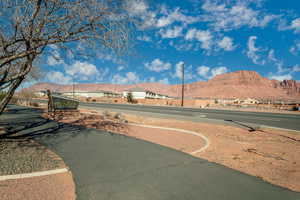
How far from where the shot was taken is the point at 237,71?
17388cm

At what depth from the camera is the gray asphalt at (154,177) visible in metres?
2.92

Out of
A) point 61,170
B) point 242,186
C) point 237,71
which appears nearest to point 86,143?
point 61,170

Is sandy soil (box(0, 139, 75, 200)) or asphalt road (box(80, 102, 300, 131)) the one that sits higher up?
asphalt road (box(80, 102, 300, 131))

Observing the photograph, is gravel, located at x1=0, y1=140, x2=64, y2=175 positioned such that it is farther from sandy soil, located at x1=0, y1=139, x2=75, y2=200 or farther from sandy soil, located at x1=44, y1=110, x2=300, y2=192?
sandy soil, located at x1=44, y1=110, x2=300, y2=192

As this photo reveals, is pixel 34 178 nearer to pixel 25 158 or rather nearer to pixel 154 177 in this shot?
pixel 25 158

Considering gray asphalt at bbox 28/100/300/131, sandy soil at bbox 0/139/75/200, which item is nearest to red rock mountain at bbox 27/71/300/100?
gray asphalt at bbox 28/100/300/131

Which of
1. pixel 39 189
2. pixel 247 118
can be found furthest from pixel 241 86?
pixel 39 189

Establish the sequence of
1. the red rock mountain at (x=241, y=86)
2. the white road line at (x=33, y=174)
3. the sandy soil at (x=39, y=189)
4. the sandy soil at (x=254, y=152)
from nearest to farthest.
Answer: the sandy soil at (x=39, y=189)
the white road line at (x=33, y=174)
the sandy soil at (x=254, y=152)
the red rock mountain at (x=241, y=86)

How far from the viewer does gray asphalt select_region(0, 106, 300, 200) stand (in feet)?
9.59

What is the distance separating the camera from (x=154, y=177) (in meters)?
3.53

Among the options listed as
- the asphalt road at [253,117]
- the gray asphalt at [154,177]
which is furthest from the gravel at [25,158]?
the asphalt road at [253,117]

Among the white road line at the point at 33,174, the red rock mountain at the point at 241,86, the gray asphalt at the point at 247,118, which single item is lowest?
the white road line at the point at 33,174

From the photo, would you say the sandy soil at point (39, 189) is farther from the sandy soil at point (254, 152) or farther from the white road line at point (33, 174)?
the sandy soil at point (254, 152)

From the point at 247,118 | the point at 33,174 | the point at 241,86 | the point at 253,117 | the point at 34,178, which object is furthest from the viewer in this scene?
the point at 241,86
